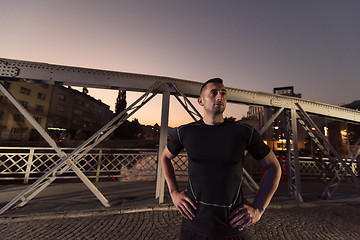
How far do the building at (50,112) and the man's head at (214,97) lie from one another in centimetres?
2714

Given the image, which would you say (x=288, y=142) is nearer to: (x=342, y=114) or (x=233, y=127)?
(x=342, y=114)

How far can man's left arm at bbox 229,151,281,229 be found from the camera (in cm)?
127

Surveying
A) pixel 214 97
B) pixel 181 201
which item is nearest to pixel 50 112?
pixel 181 201

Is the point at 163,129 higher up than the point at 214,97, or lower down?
lower down

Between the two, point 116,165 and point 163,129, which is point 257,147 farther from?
point 116,165

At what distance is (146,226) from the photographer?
354cm

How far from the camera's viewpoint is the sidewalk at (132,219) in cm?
327

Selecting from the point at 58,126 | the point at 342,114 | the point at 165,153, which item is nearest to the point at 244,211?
the point at 165,153

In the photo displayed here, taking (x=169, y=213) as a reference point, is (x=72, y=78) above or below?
above

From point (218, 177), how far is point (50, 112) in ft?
157

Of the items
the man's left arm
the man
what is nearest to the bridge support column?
the man

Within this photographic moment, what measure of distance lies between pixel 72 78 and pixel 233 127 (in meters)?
4.78

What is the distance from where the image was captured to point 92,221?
3.69 m

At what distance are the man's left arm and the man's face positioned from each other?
73cm
